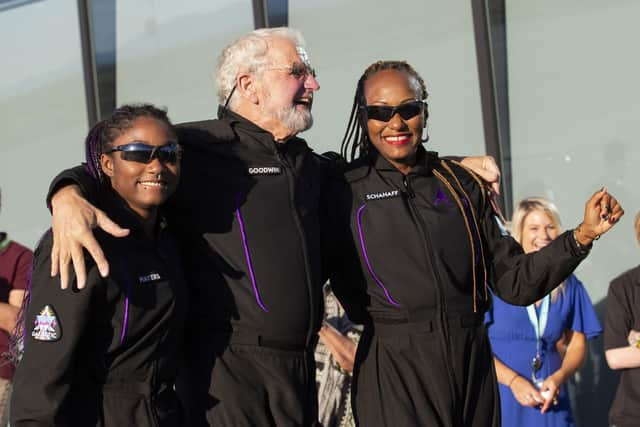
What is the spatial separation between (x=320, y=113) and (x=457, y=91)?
1036 mm

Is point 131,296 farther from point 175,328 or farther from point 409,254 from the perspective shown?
point 409,254

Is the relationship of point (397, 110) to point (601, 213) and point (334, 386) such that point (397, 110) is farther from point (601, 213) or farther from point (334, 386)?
point (334, 386)

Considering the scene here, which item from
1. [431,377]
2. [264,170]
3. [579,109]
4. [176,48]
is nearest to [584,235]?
[431,377]

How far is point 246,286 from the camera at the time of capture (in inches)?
148

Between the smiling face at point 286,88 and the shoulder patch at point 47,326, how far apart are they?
1149 mm

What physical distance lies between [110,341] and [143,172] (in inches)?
21.3

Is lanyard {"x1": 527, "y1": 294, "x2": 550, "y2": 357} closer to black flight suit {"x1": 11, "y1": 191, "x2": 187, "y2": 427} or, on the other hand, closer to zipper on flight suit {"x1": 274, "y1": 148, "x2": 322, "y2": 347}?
zipper on flight suit {"x1": 274, "y1": 148, "x2": 322, "y2": 347}

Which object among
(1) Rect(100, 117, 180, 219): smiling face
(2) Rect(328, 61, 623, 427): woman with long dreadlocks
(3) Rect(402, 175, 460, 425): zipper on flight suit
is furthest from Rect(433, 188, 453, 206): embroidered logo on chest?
(1) Rect(100, 117, 180, 219): smiling face

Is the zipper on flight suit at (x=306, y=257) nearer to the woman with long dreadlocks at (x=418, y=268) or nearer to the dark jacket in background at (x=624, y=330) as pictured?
the woman with long dreadlocks at (x=418, y=268)

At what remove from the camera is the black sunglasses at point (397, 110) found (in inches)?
162

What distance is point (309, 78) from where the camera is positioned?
13.5 ft

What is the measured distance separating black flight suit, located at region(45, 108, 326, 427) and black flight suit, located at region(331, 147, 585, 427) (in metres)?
0.27

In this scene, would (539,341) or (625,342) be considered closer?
(539,341)

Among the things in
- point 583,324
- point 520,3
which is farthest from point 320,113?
point 583,324
